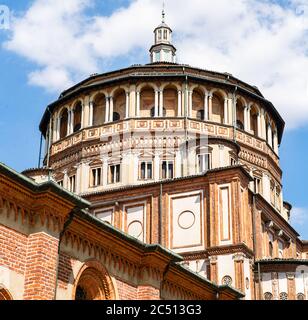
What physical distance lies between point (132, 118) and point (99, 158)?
3.08m

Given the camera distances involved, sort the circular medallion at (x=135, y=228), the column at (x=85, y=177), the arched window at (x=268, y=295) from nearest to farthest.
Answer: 1. the arched window at (x=268, y=295)
2. the circular medallion at (x=135, y=228)
3. the column at (x=85, y=177)

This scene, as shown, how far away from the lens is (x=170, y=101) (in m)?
41.4

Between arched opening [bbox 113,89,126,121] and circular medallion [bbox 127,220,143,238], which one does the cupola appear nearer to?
arched opening [bbox 113,89,126,121]

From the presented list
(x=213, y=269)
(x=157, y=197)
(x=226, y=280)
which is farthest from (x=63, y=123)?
(x=226, y=280)

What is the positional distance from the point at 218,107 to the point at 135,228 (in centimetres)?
→ 1096

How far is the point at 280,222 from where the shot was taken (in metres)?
39.6

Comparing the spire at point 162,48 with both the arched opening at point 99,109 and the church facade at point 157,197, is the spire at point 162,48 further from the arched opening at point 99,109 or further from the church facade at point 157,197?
the arched opening at point 99,109

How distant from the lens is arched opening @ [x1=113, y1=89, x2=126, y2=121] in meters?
41.5

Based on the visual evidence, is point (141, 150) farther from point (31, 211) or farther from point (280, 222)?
point (31, 211)

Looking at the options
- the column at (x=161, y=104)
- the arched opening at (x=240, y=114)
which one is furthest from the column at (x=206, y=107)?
the column at (x=161, y=104)

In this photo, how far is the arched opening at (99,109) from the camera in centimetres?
4206

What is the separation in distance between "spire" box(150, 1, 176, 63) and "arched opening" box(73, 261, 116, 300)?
3310 cm

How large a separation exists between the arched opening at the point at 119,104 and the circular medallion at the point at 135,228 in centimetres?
841

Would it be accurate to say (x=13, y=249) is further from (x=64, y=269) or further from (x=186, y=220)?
(x=186, y=220)
